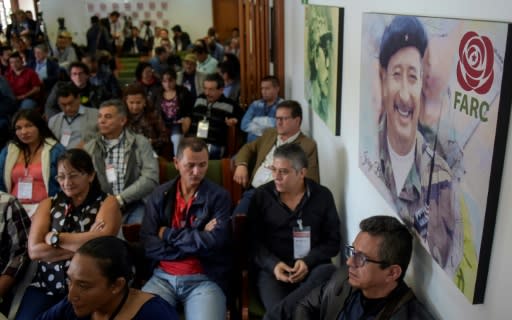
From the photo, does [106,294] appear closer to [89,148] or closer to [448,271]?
[448,271]

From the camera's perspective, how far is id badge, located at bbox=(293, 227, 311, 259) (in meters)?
2.69

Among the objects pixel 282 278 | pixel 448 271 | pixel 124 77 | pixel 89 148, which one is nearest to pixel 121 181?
pixel 89 148

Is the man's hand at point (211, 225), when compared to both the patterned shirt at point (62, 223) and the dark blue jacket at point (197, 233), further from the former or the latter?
the patterned shirt at point (62, 223)

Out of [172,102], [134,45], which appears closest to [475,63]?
[172,102]

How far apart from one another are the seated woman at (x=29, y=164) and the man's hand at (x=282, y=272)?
67.2 inches

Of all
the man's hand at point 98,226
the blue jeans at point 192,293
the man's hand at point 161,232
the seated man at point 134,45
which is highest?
the seated man at point 134,45

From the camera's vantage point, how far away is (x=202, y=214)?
8.78 ft

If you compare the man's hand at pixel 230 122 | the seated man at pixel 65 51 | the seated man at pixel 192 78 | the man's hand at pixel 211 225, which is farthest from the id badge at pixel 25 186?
the seated man at pixel 65 51

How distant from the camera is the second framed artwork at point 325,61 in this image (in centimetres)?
292

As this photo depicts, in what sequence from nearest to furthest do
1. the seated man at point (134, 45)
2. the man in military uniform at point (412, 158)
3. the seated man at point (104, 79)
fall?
1. the man in military uniform at point (412, 158)
2. the seated man at point (104, 79)
3. the seated man at point (134, 45)

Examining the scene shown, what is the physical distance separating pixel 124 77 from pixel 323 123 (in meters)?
9.13

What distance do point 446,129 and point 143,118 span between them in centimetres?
322

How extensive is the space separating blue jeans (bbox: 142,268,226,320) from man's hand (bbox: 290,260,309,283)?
395 millimetres

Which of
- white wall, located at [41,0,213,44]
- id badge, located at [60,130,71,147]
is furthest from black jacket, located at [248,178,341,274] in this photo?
white wall, located at [41,0,213,44]
